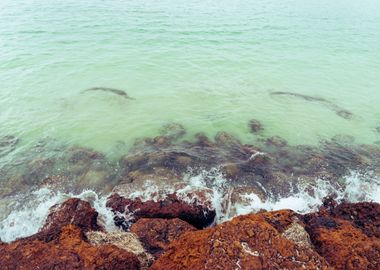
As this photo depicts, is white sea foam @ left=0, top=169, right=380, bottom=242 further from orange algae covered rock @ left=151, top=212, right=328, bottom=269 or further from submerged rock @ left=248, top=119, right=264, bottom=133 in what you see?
submerged rock @ left=248, top=119, right=264, bottom=133

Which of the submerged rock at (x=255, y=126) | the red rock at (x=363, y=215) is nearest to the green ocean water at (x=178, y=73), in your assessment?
the submerged rock at (x=255, y=126)

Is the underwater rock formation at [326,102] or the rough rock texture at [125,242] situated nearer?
the rough rock texture at [125,242]

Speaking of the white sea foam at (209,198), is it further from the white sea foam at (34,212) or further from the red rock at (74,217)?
the red rock at (74,217)

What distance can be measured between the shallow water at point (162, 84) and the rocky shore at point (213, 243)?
96.4 inches

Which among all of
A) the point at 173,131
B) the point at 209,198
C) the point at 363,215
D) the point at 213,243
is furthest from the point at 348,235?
the point at 173,131

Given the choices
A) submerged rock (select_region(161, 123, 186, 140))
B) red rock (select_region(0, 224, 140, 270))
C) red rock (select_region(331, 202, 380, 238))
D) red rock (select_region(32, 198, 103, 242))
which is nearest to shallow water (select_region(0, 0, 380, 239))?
submerged rock (select_region(161, 123, 186, 140))

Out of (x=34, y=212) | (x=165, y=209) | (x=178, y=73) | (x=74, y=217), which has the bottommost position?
(x=178, y=73)

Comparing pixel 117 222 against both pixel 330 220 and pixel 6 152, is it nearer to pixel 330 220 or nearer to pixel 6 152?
pixel 330 220

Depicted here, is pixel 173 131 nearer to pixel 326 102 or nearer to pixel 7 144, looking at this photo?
pixel 7 144

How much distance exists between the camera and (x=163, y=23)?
97.0 feet

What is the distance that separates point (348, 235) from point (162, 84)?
13.2 metres

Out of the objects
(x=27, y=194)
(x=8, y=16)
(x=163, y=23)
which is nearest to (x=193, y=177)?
(x=27, y=194)

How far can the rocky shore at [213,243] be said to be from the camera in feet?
15.9

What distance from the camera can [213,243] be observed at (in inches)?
196
